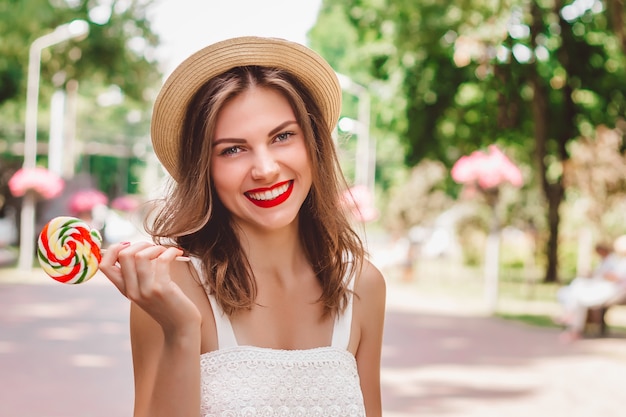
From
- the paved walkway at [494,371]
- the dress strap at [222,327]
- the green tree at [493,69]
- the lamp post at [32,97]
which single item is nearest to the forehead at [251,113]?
the dress strap at [222,327]

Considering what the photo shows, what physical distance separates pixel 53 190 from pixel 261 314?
74.6 feet

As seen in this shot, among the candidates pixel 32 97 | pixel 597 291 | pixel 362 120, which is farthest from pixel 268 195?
pixel 362 120

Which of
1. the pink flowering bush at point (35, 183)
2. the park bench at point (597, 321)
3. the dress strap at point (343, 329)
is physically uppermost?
the pink flowering bush at point (35, 183)

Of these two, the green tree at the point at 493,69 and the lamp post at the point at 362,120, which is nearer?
the green tree at the point at 493,69

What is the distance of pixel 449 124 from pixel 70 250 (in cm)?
1786

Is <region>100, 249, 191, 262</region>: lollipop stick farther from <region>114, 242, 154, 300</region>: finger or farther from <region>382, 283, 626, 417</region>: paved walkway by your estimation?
<region>382, 283, 626, 417</region>: paved walkway

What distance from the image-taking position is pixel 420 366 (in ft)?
32.8

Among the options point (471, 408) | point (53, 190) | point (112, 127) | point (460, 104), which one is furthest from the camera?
point (112, 127)

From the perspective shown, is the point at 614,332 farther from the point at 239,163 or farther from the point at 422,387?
the point at 239,163

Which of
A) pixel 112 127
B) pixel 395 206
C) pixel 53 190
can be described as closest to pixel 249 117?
pixel 53 190

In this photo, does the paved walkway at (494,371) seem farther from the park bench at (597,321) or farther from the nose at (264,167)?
the nose at (264,167)

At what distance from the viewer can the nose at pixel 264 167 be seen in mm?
2090

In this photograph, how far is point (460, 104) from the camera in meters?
18.8

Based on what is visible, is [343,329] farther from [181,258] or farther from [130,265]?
[130,265]
